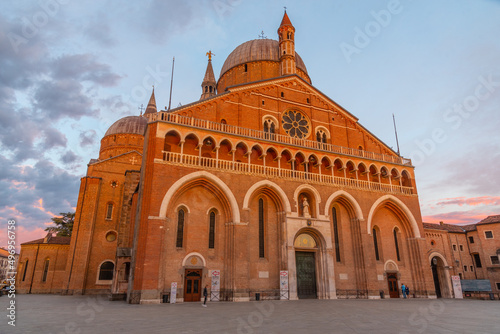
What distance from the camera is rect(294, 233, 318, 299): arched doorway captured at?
23.9m

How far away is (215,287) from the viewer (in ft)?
66.5

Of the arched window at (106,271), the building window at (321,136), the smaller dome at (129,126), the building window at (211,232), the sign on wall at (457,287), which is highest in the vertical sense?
the smaller dome at (129,126)

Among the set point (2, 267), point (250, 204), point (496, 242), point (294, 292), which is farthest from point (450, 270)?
point (2, 267)

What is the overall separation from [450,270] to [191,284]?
945 inches

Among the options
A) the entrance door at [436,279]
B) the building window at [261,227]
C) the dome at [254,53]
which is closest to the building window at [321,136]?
the building window at [261,227]

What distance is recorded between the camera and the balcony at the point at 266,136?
75.1ft

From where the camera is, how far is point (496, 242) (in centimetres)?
3503

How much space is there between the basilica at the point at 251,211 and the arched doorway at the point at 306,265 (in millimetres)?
89

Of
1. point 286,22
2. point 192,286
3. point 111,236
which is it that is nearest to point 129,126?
point 111,236

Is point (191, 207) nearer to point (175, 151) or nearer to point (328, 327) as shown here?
point (175, 151)

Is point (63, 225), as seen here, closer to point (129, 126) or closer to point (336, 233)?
point (129, 126)

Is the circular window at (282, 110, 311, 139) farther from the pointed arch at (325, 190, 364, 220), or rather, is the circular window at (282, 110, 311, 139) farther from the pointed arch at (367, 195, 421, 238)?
the pointed arch at (367, 195, 421, 238)

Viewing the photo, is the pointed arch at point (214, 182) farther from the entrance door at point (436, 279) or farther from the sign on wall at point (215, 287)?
the entrance door at point (436, 279)

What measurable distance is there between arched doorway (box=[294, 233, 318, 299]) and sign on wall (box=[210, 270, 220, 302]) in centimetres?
673
